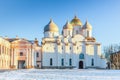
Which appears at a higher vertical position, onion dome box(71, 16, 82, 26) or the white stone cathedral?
onion dome box(71, 16, 82, 26)

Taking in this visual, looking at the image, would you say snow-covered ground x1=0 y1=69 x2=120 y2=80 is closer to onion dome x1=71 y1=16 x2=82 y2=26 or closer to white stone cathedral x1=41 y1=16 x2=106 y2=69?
white stone cathedral x1=41 y1=16 x2=106 y2=69

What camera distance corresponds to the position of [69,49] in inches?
3201

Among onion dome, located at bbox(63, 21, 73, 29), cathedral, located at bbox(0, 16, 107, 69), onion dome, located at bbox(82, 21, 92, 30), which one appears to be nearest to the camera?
cathedral, located at bbox(0, 16, 107, 69)

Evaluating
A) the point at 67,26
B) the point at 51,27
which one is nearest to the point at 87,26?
the point at 67,26

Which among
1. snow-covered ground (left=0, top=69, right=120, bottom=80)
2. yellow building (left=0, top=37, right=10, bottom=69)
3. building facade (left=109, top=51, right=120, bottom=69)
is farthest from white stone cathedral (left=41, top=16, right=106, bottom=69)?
snow-covered ground (left=0, top=69, right=120, bottom=80)

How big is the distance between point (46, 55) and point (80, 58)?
893 centimetres

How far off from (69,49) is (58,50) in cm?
285

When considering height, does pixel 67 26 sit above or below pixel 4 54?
above

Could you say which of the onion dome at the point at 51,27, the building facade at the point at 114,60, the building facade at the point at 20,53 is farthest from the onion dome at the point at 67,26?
the building facade at the point at 114,60

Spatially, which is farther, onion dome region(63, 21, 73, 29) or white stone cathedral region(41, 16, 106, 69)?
onion dome region(63, 21, 73, 29)

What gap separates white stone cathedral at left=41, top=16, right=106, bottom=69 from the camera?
3164 inches

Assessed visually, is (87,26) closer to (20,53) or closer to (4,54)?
(20,53)

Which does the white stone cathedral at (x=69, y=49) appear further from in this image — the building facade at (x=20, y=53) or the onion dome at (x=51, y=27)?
the building facade at (x=20, y=53)

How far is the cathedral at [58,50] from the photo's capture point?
76.2 metres
